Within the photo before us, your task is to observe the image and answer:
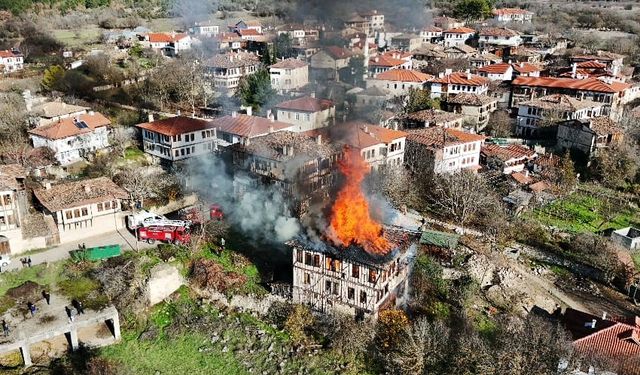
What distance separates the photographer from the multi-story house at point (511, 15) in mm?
116062

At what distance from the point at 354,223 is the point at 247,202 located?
11.1 m

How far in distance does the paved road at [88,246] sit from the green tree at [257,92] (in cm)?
2494

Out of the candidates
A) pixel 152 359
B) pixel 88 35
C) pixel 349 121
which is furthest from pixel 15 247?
pixel 88 35

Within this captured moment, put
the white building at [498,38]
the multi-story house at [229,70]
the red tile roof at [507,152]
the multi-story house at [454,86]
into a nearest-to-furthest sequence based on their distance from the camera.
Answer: the red tile roof at [507,152] → the multi-story house at [229,70] → the multi-story house at [454,86] → the white building at [498,38]

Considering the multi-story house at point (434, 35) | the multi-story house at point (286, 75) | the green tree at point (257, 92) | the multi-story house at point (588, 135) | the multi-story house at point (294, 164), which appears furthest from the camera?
the multi-story house at point (434, 35)

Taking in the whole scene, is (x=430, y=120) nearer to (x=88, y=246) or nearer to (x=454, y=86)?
(x=454, y=86)

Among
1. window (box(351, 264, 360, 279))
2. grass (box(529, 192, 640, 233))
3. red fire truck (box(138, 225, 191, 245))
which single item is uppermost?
window (box(351, 264, 360, 279))

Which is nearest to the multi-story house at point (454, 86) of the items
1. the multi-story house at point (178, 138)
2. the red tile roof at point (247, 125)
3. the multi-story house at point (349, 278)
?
the red tile roof at point (247, 125)

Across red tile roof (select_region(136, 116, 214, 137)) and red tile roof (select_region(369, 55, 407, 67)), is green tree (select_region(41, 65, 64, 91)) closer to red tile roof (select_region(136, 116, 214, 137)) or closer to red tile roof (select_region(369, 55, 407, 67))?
red tile roof (select_region(136, 116, 214, 137))

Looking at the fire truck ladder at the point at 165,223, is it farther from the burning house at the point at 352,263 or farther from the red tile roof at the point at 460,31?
the red tile roof at the point at 460,31

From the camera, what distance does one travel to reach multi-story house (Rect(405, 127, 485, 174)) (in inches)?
1930

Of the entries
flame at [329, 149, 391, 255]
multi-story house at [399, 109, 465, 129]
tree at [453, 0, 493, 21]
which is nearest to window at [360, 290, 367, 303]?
flame at [329, 149, 391, 255]

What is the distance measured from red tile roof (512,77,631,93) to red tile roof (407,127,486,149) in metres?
21.3

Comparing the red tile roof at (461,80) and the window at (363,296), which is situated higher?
the red tile roof at (461,80)
